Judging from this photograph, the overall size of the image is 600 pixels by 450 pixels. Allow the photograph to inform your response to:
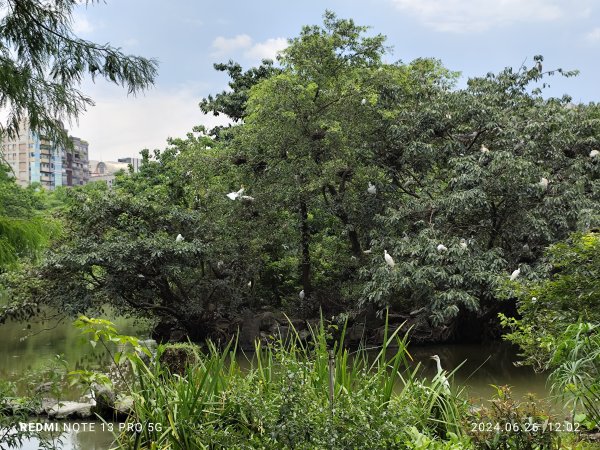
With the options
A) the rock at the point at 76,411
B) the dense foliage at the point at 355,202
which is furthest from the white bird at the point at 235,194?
the rock at the point at 76,411

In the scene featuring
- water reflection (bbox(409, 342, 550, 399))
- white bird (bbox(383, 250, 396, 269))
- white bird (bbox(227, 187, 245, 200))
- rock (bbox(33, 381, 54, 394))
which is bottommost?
water reflection (bbox(409, 342, 550, 399))

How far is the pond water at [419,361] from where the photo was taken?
638cm

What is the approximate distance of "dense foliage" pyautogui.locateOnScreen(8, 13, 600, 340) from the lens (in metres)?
8.27

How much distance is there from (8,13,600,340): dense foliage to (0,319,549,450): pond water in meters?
0.55

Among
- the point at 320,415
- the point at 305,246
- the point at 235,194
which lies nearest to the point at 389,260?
the point at 305,246

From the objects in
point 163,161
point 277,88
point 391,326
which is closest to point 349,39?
point 277,88

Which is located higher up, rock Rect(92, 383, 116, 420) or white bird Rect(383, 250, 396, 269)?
white bird Rect(383, 250, 396, 269)

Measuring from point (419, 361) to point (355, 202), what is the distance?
244cm

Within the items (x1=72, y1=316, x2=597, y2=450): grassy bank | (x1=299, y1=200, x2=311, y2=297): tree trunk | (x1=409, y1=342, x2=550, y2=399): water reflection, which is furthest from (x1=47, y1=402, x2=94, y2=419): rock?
(x1=299, y1=200, x2=311, y2=297): tree trunk

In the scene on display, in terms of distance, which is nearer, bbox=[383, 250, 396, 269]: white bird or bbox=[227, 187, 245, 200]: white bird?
bbox=[383, 250, 396, 269]: white bird

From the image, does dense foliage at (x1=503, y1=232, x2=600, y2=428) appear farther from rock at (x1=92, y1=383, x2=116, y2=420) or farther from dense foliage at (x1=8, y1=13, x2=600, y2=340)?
dense foliage at (x1=8, y1=13, x2=600, y2=340)

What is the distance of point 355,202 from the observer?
908 centimetres

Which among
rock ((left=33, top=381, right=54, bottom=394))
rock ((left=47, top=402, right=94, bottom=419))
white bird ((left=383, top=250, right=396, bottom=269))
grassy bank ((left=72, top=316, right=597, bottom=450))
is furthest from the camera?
white bird ((left=383, top=250, right=396, bottom=269))

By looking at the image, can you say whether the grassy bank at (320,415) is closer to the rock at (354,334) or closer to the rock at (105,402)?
the rock at (105,402)
